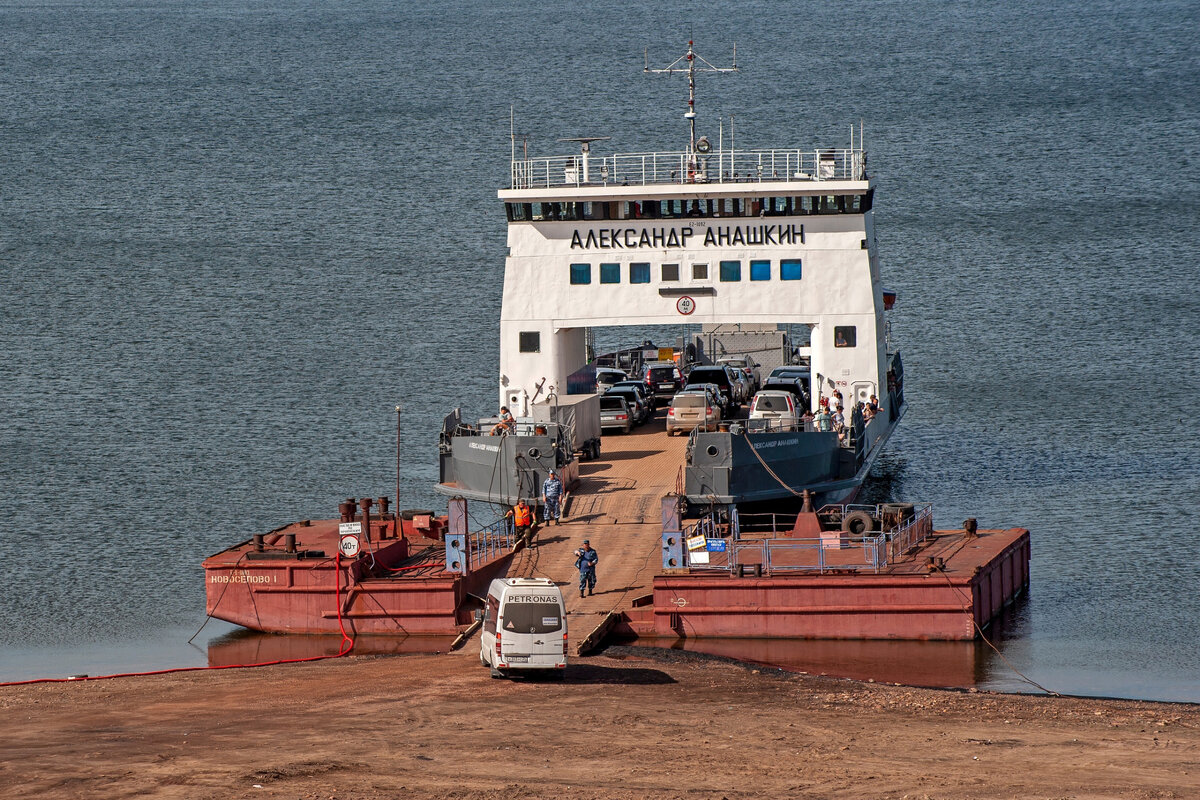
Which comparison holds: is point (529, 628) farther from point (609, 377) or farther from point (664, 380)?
point (609, 377)

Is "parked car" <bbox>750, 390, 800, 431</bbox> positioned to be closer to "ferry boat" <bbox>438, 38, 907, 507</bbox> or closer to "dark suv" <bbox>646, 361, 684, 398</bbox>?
"ferry boat" <bbox>438, 38, 907, 507</bbox>

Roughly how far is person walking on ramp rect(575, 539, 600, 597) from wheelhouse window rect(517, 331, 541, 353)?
12069 millimetres

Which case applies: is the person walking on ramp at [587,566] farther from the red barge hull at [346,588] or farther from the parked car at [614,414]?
the parked car at [614,414]

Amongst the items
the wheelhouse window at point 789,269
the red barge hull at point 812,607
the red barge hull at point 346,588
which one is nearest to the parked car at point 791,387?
the wheelhouse window at point 789,269

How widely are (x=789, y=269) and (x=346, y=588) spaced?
617 inches

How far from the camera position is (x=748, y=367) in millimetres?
61188

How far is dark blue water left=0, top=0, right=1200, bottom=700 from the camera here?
4359 centimetres

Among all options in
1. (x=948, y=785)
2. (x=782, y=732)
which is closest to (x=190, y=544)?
A: (x=782, y=732)

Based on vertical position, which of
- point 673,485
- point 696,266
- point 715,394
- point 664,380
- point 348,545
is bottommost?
point 348,545

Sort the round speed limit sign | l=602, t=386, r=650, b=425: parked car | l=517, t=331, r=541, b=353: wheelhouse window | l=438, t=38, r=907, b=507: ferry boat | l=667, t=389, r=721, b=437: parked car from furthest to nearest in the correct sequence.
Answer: l=602, t=386, r=650, b=425: parked car, l=667, t=389, r=721, b=437: parked car, l=517, t=331, r=541, b=353: wheelhouse window, l=438, t=38, r=907, b=507: ferry boat, the round speed limit sign

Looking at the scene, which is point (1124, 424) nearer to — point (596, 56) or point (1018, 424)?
point (1018, 424)

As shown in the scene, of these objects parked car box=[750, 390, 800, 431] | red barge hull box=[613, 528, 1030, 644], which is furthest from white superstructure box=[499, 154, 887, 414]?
red barge hull box=[613, 528, 1030, 644]

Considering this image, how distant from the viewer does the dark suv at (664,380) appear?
52719 millimetres

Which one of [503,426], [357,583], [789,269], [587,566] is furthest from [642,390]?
[357,583]
